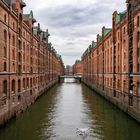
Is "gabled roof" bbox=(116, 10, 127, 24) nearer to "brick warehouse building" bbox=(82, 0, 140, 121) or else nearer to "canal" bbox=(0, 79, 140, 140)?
"brick warehouse building" bbox=(82, 0, 140, 121)

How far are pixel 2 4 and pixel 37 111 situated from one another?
18828 mm

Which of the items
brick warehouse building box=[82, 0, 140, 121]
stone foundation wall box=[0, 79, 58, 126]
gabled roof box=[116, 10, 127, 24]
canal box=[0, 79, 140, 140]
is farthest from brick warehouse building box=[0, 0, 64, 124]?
gabled roof box=[116, 10, 127, 24]

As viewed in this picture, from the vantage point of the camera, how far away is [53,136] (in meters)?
25.0

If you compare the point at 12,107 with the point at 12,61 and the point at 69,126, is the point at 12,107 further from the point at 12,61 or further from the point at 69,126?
the point at 69,126

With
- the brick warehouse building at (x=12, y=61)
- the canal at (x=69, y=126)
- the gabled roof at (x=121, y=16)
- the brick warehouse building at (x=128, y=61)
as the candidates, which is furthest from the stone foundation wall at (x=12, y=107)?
the gabled roof at (x=121, y=16)

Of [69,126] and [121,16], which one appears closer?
[69,126]

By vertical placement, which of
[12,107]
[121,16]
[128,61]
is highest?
[121,16]

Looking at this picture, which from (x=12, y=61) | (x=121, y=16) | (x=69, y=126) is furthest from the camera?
(x=121, y=16)

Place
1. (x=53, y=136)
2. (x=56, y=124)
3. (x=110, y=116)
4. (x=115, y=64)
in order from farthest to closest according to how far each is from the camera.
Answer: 1. (x=115, y=64)
2. (x=110, y=116)
3. (x=56, y=124)
4. (x=53, y=136)

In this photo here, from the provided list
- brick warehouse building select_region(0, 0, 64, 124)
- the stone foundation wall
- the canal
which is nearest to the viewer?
the canal

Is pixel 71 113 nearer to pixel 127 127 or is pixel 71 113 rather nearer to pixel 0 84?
pixel 127 127

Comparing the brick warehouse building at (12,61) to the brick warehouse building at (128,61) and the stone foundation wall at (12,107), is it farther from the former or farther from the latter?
the brick warehouse building at (128,61)

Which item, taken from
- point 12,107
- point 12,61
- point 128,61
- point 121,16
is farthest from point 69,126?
point 121,16

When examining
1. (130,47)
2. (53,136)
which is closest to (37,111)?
(53,136)
